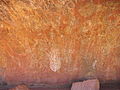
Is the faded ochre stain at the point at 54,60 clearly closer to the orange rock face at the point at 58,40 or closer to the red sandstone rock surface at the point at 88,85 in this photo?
the orange rock face at the point at 58,40

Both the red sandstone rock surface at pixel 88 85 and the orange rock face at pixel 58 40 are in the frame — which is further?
the red sandstone rock surface at pixel 88 85

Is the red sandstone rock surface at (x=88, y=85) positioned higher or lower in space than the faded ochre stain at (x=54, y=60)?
lower

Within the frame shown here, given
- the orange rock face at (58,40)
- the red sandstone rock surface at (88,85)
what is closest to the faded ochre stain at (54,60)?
the orange rock face at (58,40)

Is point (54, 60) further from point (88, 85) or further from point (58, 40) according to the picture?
point (88, 85)

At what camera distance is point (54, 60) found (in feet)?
6.79

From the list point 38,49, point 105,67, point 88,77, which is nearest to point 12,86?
point 38,49

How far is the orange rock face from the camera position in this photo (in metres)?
1.82

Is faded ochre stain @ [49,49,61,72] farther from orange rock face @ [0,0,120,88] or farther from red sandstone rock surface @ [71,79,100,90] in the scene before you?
red sandstone rock surface @ [71,79,100,90]

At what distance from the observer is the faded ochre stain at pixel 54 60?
204 cm

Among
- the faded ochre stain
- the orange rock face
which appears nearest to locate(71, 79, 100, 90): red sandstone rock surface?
the orange rock face

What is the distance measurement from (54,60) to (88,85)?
39cm

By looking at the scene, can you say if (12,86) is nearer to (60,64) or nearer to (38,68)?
(38,68)

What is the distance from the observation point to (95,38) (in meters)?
1.97

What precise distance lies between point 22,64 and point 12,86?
0.26m
